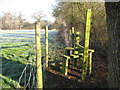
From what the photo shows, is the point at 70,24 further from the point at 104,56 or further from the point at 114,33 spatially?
the point at 114,33

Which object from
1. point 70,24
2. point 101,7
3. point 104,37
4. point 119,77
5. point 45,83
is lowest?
point 45,83

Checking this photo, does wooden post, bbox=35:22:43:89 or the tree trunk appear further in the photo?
the tree trunk

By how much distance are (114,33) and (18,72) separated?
3.53 meters

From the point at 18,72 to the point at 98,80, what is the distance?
2.82 meters

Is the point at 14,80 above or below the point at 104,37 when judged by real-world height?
below

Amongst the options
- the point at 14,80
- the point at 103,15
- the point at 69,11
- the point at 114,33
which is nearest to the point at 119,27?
the point at 114,33

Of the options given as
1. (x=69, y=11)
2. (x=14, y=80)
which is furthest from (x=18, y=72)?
(x=69, y=11)

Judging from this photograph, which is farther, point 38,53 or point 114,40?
point 114,40

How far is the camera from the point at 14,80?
3.48 metres

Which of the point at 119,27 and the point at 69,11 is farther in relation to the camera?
the point at 69,11

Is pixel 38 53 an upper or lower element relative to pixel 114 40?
lower

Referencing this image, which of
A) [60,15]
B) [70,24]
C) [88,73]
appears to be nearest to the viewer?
[88,73]

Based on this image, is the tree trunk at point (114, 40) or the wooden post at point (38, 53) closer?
the wooden post at point (38, 53)

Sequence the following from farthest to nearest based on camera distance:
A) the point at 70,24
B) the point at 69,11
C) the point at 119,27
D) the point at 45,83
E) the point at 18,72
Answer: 1. the point at 70,24
2. the point at 69,11
3. the point at 18,72
4. the point at 45,83
5. the point at 119,27
